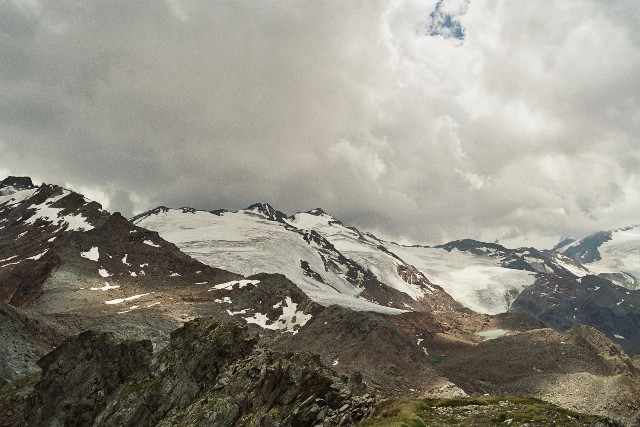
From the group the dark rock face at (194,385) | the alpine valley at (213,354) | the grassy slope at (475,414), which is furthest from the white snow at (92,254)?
the grassy slope at (475,414)

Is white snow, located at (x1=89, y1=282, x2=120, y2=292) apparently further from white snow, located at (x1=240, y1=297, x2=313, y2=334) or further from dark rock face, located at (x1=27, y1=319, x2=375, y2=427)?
dark rock face, located at (x1=27, y1=319, x2=375, y2=427)

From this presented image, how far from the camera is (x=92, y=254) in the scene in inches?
6555

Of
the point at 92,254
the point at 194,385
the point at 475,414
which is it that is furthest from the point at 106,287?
the point at 475,414

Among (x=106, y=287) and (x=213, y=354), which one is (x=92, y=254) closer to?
(x=106, y=287)

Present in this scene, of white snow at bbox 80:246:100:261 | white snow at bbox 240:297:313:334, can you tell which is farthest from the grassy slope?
white snow at bbox 80:246:100:261

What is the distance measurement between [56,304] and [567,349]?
6747 inches

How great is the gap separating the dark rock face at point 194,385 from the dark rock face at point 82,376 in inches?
4.5

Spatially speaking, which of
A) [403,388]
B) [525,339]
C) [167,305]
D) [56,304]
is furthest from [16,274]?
[525,339]

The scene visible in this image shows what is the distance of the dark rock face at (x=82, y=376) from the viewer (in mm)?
51469

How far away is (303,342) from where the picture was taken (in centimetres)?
12706

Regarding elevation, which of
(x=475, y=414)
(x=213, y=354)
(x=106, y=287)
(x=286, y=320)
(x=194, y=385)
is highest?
(x=106, y=287)

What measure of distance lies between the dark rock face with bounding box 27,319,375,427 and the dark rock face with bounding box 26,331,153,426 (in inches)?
4.5

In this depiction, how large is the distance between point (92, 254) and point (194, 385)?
13982 cm

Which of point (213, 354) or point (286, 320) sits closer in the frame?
point (213, 354)
